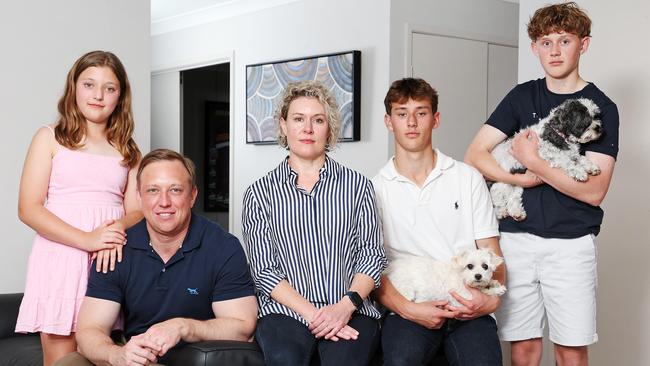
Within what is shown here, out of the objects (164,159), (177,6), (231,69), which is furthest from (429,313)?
(177,6)

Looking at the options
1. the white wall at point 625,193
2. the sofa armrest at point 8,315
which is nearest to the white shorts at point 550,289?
the white wall at point 625,193

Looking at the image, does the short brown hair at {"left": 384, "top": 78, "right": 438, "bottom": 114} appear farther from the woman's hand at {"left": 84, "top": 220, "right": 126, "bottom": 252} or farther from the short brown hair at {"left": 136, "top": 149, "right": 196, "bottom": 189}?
Result: the woman's hand at {"left": 84, "top": 220, "right": 126, "bottom": 252}

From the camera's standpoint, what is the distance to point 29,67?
393 cm

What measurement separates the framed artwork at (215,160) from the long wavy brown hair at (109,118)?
6.03 meters

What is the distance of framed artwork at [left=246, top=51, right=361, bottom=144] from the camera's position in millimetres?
5773

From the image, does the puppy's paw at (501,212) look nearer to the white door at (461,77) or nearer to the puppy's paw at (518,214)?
the puppy's paw at (518,214)

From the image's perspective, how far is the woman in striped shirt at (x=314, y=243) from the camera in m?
2.42

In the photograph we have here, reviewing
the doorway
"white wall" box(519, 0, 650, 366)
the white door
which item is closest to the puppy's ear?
"white wall" box(519, 0, 650, 366)

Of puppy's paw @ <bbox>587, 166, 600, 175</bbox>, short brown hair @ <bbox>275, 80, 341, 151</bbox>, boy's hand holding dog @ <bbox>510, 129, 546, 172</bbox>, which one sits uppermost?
short brown hair @ <bbox>275, 80, 341, 151</bbox>

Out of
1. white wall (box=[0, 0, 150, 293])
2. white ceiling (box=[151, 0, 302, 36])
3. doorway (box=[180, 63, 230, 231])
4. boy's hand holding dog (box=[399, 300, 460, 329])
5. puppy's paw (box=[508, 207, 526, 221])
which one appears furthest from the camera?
doorway (box=[180, 63, 230, 231])

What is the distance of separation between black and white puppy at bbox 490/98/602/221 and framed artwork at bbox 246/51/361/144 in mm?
2469

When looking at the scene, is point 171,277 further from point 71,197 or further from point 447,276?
point 447,276

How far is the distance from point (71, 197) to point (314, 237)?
0.83 metres

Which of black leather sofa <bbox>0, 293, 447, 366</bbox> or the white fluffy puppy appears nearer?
black leather sofa <bbox>0, 293, 447, 366</bbox>
